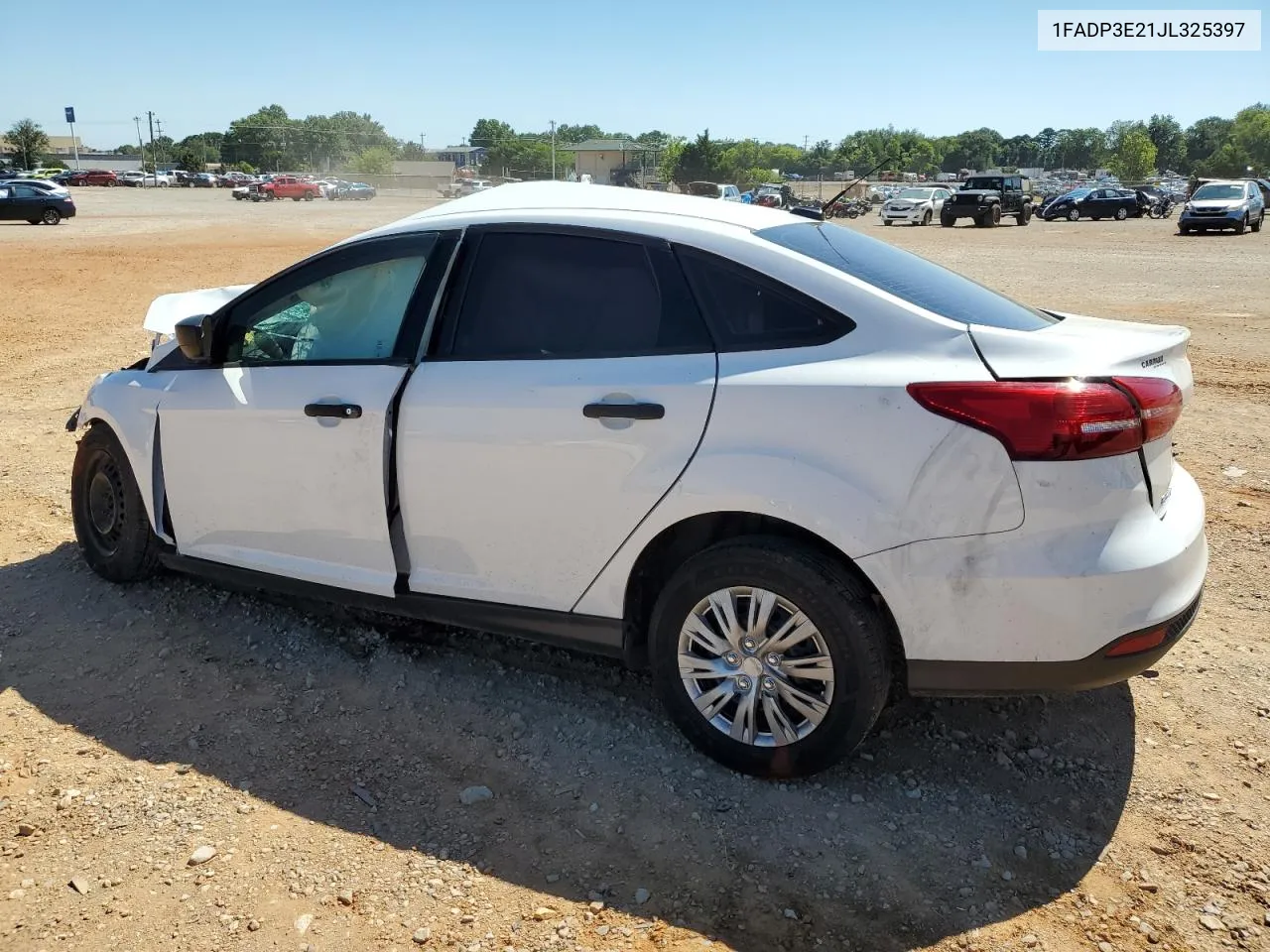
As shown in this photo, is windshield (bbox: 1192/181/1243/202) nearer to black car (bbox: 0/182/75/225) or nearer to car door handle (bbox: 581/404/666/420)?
car door handle (bbox: 581/404/666/420)

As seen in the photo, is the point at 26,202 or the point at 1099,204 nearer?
the point at 26,202

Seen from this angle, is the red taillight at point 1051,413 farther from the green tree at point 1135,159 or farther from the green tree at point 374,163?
the green tree at point 1135,159

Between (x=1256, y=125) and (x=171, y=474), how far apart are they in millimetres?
157192

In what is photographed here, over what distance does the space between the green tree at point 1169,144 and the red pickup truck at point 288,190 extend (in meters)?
122

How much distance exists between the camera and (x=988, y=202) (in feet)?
130

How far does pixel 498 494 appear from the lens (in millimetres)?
3438

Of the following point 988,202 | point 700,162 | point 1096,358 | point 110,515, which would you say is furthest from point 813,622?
point 700,162

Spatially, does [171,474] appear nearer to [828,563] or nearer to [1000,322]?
[828,563]

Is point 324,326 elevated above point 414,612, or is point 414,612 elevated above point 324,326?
point 324,326

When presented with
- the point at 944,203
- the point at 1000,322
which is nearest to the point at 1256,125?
the point at 944,203

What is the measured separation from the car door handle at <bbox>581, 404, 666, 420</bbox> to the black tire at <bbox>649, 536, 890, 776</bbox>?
0.45 metres

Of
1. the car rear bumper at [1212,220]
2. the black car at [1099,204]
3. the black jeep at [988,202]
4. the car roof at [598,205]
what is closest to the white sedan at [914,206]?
the black jeep at [988,202]

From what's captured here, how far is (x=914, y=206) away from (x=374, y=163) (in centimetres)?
8143

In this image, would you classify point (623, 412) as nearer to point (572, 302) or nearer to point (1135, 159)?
point (572, 302)
